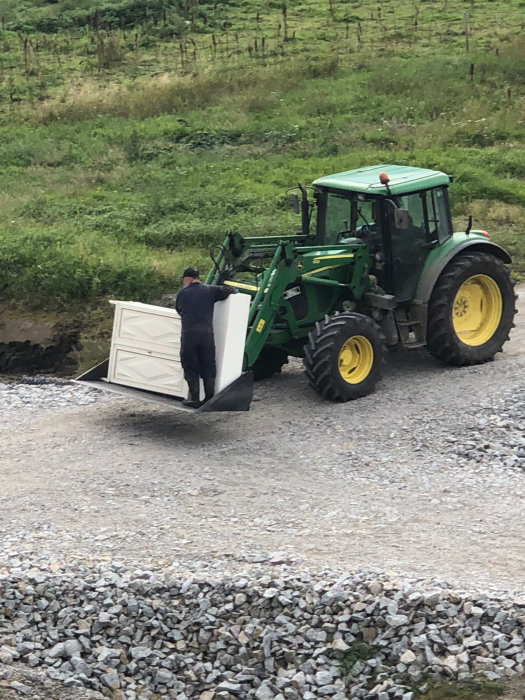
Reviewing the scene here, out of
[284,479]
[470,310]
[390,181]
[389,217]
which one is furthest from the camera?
[470,310]

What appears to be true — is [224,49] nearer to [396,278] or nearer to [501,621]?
[396,278]

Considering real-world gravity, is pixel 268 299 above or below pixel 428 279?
above

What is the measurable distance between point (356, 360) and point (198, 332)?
218 centimetres

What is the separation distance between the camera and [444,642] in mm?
7340

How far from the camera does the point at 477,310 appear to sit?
13.2m

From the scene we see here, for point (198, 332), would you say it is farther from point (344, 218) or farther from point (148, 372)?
point (344, 218)

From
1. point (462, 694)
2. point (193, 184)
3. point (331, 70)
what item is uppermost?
point (331, 70)

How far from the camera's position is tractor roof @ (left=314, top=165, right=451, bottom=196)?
40.2ft

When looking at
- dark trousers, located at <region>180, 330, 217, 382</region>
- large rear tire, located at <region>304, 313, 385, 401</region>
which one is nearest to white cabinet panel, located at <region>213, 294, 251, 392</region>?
dark trousers, located at <region>180, 330, 217, 382</region>

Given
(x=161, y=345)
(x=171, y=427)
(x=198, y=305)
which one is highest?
(x=198, y=305)

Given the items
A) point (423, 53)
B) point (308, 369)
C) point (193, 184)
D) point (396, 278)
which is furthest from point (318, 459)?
point (423, 53)

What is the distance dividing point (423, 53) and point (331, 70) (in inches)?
102

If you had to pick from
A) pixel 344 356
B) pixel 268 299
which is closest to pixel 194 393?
pixel 268 299

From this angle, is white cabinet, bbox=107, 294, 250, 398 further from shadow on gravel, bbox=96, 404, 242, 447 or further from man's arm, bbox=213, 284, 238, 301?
shadow on gravel, bbox=96, 404, 242, 447
